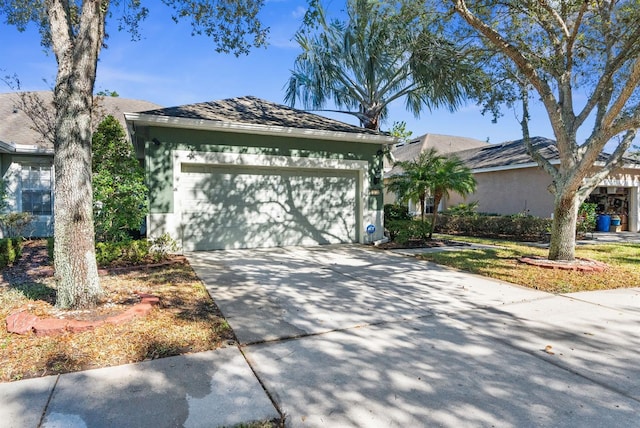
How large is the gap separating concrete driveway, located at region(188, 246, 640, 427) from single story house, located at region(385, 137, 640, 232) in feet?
35.8

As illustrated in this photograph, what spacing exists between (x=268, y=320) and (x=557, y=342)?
291 cm

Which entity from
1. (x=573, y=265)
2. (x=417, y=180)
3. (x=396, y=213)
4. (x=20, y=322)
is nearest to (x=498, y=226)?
(x=396, y=213)

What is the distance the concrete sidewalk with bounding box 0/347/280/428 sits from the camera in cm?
223

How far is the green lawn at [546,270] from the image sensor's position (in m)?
5.82

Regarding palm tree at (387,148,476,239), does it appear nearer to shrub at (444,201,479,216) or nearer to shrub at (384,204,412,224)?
shrub at (384,204,412,224)

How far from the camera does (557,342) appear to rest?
11.4 ft

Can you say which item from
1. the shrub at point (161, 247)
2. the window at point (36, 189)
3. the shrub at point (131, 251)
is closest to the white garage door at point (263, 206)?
the shrub at point (161, 247)

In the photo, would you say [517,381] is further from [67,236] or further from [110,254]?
[110,254]

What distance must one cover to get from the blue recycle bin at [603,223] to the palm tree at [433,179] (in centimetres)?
927

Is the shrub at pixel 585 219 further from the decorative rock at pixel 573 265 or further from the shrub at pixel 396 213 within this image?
the decorative rock at pixel 573 265

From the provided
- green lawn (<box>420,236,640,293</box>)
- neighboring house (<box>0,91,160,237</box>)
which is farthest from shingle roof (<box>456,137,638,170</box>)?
neighboring house (<box>0,91,160,237</box>)

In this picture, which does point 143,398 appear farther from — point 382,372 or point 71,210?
point 71,210

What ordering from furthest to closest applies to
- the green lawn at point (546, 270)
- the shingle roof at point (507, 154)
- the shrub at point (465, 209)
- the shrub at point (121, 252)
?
the shrub at point (465, 209) < the shingle roof at point (507, 154) < the shrub at point (121, 252) < the green lawn at point (546, 270)

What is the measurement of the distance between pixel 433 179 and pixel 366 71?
21.5ft
